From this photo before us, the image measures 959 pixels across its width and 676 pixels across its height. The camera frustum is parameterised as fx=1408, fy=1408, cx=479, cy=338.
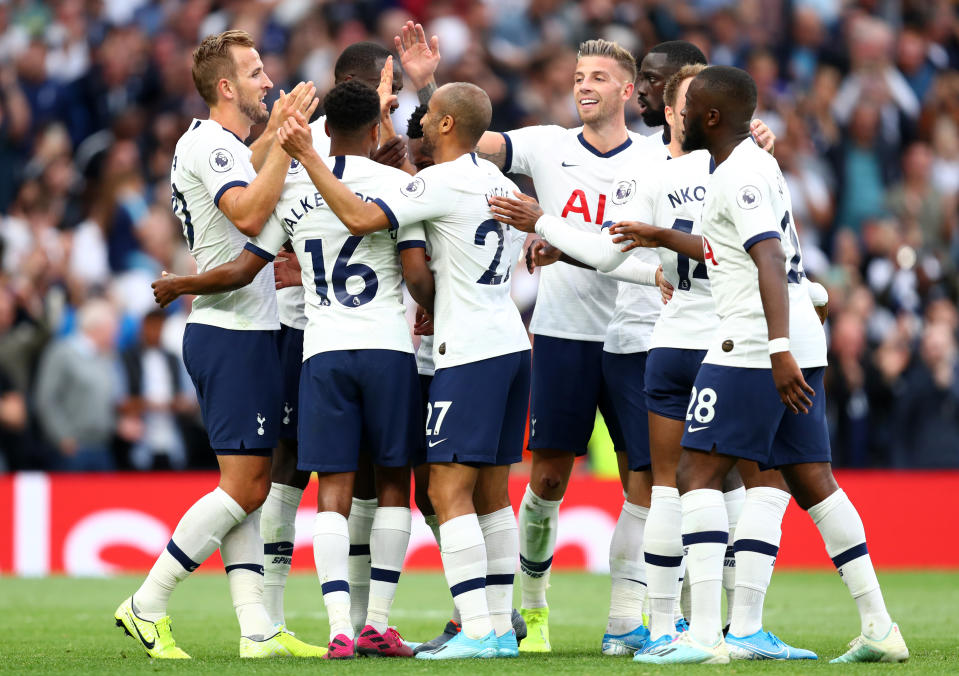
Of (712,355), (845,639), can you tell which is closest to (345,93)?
(712,355)

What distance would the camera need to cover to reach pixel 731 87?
597 cm

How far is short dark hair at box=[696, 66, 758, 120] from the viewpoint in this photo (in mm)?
5973

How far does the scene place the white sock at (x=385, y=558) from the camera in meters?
6.41

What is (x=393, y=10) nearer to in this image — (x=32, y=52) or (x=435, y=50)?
(x=32, y=52)

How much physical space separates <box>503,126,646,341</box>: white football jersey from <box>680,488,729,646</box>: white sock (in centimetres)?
159

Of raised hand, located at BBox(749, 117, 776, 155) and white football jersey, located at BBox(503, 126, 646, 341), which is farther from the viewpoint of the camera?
white football jersey, located at BBox(503, 126, 646, 341)

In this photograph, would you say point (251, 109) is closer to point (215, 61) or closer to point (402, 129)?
point (215, 61)

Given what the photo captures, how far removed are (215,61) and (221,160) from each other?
558 millimetres

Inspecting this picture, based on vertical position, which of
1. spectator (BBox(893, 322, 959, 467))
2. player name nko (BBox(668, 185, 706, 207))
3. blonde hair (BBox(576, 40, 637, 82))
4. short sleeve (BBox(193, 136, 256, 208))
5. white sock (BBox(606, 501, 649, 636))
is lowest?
white sock (BBox(606, 501, 649, 636))

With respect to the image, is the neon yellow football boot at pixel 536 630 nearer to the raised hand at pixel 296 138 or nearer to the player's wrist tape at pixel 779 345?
the player's wrist tape at pixel 779 345

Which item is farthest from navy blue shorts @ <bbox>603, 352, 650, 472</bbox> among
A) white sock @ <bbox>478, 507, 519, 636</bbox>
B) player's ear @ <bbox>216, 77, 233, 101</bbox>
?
player's ear @ <bbox>216, 77, 233, 101</bbox>

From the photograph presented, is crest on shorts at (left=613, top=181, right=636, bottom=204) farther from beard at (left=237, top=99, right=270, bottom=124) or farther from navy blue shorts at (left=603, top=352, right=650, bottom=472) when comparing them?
beard at (left=237, top=99, right=270, bottom=124)

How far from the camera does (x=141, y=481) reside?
12.5 metres

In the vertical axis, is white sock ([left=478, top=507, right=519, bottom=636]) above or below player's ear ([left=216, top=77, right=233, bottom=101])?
below
